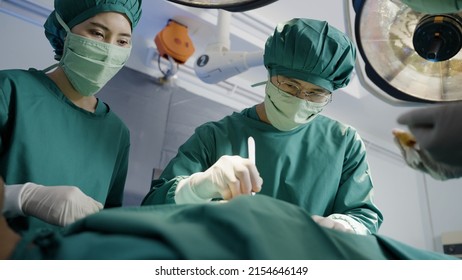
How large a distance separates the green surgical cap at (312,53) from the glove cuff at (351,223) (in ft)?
1.60


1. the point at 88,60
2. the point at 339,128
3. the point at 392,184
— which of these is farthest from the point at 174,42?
the point at 392,184

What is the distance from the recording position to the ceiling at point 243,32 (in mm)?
2264

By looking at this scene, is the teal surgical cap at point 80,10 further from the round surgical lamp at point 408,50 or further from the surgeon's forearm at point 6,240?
the surgeon's forearm at point 6,240

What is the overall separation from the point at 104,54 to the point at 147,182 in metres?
0.86

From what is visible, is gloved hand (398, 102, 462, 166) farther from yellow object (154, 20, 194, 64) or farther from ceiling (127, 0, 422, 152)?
yellow object (154, 20, 194, 64)

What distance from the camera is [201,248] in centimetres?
54

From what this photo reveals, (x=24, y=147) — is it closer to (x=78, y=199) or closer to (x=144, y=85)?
(x=78, y=199)

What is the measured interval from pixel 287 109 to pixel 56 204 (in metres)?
0.84

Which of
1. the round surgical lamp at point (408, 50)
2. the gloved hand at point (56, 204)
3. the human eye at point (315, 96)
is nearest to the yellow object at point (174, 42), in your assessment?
the human eye at point (315, 96)

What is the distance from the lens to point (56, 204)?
3.49ft

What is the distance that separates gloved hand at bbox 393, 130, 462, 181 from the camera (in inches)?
29.8

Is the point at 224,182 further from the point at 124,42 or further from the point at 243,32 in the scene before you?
the point at 243,32

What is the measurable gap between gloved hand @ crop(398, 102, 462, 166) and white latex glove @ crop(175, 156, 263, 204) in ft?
1.56

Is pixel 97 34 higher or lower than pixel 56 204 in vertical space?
higher
